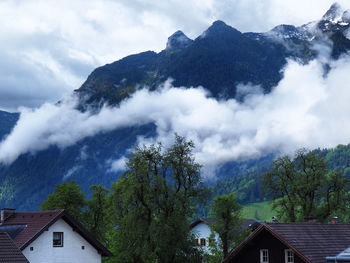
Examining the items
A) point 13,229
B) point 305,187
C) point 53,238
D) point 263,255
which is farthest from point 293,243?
point 305,187

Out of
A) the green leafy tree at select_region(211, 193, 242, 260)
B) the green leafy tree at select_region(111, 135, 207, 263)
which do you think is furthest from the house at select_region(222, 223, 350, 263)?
the green leafy tree at select_region(211, 193, 242, 260)

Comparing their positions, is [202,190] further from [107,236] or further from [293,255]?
[107,236]

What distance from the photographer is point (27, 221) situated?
49406 mm

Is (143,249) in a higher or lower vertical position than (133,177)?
lower

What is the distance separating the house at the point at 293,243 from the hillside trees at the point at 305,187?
111ft

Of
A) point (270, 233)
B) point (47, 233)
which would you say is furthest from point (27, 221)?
point (270, 233)

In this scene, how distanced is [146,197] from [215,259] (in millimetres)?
22059

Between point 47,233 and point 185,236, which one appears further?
point 185,236

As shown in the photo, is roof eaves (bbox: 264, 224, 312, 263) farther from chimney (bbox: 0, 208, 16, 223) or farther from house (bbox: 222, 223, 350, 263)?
chimney (bbox: 0, 208, 16, 223)

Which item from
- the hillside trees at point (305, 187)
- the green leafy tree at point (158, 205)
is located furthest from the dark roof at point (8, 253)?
the hillside trees at point (305, 187)

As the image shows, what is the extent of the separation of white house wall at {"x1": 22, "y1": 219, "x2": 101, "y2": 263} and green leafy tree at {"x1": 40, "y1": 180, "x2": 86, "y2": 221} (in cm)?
2287

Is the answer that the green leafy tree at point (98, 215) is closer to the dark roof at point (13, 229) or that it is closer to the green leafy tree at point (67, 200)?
the green leafy tree at point (67, 200)

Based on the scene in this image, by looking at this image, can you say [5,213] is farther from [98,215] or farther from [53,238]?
[98,215]

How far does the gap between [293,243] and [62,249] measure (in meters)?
22.9
